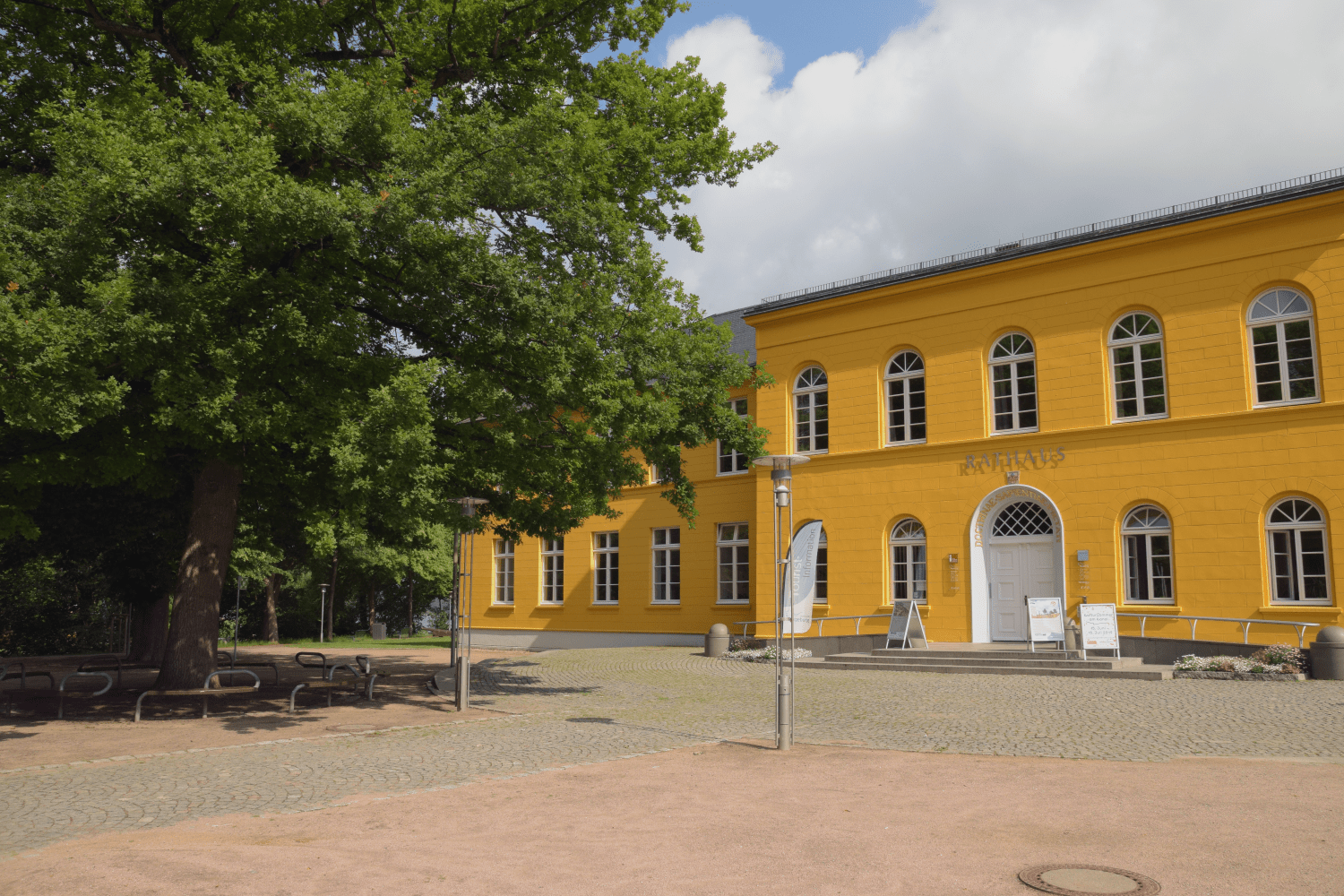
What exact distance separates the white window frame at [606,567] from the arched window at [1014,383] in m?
12.1

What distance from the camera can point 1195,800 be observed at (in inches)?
265

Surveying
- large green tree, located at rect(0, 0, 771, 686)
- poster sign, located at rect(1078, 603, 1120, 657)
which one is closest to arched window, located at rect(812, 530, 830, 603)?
poster sign, located at rect(1078, 603, 1120, 657)

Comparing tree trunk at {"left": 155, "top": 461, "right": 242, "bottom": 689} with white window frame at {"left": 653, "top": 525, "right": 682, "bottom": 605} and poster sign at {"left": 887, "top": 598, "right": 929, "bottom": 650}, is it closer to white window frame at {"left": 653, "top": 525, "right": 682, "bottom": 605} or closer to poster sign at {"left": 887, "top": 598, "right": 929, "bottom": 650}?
poster sign at {"left": 887, "top": 598, "right": 929, "bottom": 650}

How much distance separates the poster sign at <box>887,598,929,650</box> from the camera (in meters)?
18.4

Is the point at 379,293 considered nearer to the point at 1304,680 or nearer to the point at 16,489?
the point at 16,489

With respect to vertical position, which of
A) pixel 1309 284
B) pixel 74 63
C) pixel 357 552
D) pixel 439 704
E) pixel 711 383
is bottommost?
pixel 439 704

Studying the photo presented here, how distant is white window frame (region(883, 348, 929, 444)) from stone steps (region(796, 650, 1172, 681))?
5624 millimetres

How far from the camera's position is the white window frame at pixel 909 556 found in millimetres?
21078

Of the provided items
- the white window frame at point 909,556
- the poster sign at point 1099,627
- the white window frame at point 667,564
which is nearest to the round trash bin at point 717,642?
the white window frame at point 909,556

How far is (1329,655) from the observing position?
14.2 m

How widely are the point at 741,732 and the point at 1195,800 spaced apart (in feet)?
15.8

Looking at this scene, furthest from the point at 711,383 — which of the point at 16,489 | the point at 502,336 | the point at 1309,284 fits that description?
the point at 1309,284

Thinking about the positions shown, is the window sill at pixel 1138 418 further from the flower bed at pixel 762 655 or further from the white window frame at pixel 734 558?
the white window frame at pixel 734 558

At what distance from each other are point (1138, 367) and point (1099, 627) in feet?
18.9
